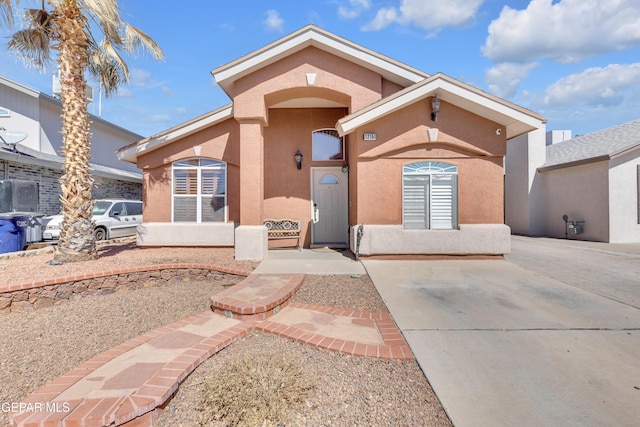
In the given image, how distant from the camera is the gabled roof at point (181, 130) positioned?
9.12m

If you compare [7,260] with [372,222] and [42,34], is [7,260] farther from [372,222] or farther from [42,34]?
[372,222]

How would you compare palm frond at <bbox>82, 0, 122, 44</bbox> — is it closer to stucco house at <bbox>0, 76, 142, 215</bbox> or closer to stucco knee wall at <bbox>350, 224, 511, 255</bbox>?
stucco house at <bbox>0, 76, 142, 215</bbox>

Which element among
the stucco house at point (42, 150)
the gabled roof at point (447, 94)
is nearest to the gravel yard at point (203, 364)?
the gabled roof at point (447, 94)

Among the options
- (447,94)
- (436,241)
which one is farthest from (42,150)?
(436,241)

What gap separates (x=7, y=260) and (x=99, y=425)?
8.10m

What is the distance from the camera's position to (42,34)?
8227 millimetres

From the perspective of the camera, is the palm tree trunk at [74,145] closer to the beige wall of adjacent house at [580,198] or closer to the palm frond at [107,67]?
the palm frond at [107,67]

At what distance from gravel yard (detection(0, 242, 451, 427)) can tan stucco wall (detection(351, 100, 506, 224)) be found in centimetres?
255

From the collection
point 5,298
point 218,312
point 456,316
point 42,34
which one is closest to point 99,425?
point 218,312

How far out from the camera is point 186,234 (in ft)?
31.1

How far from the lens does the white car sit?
36.1ft

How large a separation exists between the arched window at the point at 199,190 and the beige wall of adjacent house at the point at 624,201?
1402 cm

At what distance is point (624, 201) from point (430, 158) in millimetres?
9134

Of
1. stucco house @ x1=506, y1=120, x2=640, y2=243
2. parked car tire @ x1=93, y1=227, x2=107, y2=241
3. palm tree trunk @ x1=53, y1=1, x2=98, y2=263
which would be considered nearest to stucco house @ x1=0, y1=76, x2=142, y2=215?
parked car tire @ x1=93, y1=227, x2=107, y2=241
